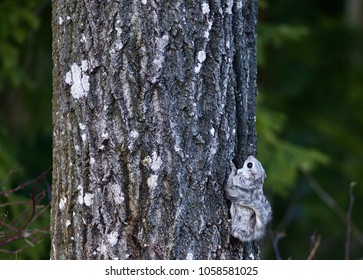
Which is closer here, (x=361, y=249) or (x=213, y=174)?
(x=213, y=174)

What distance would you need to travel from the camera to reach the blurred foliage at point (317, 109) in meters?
8.59

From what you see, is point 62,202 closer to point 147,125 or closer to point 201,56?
point 147,125

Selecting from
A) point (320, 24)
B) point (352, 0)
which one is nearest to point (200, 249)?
point (320, 24)

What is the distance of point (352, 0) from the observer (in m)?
11.0

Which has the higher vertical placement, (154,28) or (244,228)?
(154,28)

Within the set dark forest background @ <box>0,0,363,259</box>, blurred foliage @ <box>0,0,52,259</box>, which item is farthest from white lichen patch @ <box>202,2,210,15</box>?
dark forest background @ <box>0,0,363,259</box>

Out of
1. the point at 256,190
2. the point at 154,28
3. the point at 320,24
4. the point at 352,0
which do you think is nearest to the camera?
the point at 154,28

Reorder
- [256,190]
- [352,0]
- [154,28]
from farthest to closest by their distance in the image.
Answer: [352,0] → [256,190] → [154,28]

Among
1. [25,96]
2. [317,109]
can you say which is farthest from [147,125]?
[317,109]

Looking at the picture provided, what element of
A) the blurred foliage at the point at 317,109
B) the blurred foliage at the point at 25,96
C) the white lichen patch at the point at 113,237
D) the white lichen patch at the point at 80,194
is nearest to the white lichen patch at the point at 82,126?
the white lichen patch at the point at 80,194

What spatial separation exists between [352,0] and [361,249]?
422cm

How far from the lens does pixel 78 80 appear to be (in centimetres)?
258

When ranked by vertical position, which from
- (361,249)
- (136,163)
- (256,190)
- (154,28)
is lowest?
(361,249)
